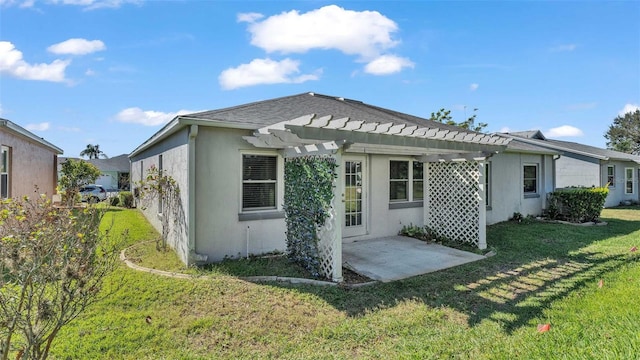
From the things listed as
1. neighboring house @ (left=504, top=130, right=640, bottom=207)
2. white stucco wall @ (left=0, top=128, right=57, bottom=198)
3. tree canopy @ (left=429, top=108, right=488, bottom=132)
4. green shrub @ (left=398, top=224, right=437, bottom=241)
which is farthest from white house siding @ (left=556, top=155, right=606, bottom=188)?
white stucco wall @ (left=0, top=128, right=57, bottom=198)

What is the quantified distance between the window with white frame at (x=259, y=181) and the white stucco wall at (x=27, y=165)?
23.4 feet

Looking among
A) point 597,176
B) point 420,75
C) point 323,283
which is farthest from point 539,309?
point 597,176

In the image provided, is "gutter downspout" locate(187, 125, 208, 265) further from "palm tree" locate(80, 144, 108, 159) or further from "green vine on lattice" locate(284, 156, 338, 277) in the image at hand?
"palm tree" locate(80, 144, 108, 159)

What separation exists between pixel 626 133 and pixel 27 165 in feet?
201

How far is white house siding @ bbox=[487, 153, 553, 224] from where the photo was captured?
11.4 meters

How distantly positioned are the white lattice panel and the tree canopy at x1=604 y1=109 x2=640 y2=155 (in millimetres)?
49802

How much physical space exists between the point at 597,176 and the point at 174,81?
70.8ft

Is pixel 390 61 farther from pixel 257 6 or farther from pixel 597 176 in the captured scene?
pixel 597 176

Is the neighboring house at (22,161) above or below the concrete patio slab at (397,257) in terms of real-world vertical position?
above

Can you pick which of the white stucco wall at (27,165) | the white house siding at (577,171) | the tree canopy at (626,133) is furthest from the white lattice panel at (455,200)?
the tree canopy at (626,133)

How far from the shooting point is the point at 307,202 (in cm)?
613

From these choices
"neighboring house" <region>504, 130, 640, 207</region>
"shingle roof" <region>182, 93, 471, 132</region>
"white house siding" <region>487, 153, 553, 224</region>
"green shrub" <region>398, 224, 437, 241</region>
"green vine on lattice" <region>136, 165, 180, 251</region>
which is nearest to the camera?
"shingle roof" <region>182, 93, 471, 132</region>

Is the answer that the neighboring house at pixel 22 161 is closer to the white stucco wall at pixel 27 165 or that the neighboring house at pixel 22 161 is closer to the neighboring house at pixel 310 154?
the white stucco wall at pixel 27 165

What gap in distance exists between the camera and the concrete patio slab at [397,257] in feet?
20.0
